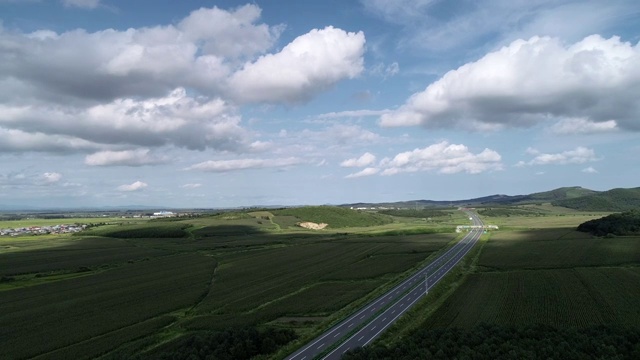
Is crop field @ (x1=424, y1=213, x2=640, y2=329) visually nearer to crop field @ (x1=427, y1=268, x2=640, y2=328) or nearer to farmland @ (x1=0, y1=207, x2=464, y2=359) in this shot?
crop field @ (x1=427, y1=268, x2=640, y2=328)

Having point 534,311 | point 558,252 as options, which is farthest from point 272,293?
point 558,252

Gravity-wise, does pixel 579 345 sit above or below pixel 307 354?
above

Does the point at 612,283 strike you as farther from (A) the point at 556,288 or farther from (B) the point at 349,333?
(B) the point at 349,333

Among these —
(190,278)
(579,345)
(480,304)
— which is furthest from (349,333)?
(190,278)

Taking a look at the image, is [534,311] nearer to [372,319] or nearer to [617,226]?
[372,319]

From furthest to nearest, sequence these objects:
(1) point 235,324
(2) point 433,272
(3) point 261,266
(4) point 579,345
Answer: (3) point 261,266 < (2) point 433,272 < (1) point 235,324 < (4) point 579,345

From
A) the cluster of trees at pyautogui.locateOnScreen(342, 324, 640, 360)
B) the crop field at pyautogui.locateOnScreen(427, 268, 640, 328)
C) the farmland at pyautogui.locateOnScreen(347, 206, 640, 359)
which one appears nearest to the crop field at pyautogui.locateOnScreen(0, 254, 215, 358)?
the cluster of trees at pyautogui.locateOnScreen(342, 324, 640, 360)

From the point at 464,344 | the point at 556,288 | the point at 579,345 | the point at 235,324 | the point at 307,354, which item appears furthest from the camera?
the point at 556,288
